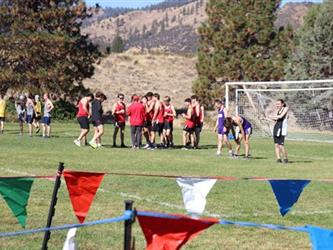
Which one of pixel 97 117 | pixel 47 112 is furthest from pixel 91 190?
pixel 47 112

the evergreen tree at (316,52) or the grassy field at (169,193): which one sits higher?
the evergreen tree at (316,52)

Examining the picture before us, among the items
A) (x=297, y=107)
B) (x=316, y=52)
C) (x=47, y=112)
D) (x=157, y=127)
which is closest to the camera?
(x=157, y=127)

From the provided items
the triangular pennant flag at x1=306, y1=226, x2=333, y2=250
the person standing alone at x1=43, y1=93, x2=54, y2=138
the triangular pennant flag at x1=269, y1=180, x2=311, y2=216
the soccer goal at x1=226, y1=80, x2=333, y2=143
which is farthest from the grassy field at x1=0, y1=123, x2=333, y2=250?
the soccer goal at x1=226, y1=80, x2=333, y2=143

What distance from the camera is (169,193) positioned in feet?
41.2

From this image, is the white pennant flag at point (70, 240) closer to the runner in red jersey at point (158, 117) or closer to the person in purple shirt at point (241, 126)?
the person in purple shirt at point (241, 126)

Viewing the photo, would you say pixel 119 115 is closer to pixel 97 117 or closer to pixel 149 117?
pixel 149 117

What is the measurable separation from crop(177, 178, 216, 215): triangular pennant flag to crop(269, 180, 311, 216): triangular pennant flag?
756 mm

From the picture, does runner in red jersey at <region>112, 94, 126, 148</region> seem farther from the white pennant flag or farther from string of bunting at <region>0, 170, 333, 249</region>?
the white pennant flag

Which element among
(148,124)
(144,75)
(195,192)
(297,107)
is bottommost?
(148,124)

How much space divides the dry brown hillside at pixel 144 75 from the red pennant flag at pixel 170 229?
5867 cm

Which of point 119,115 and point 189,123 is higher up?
point 119,115

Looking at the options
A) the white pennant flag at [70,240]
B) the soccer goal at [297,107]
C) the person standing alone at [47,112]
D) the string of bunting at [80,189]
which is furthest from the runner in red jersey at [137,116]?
the white pennant flag at [70,240]

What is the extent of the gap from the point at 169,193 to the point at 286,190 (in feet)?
20.1

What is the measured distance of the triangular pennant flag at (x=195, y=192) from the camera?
19.6 ft
